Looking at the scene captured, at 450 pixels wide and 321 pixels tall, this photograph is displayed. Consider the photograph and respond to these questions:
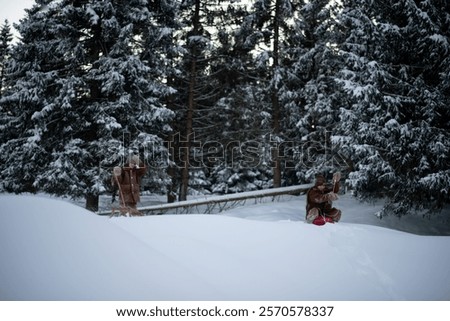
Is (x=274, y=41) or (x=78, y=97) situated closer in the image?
(x=78, y=97)

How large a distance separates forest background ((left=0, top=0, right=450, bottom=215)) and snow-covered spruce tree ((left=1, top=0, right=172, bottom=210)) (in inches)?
1.9

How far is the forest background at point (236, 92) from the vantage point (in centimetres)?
970

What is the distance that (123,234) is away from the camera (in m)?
4.33

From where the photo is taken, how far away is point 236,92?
57.2 ft

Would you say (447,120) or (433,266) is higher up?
(447,120)

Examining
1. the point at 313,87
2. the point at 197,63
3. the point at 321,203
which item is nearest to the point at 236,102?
the point at 197,63

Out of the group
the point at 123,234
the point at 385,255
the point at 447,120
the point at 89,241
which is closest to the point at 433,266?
the point at 385,255

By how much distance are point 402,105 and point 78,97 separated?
11.3m

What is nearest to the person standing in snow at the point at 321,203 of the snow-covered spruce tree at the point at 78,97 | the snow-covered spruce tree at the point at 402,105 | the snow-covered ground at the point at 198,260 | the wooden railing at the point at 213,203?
the snow-covered ground at the point at 198,260

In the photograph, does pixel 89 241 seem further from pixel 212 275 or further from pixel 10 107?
pixel 10 107

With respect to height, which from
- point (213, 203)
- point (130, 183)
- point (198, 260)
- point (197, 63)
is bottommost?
point (213, 203)

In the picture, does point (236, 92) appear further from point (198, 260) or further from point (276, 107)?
point (198, 260)

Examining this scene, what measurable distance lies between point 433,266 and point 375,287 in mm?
1308

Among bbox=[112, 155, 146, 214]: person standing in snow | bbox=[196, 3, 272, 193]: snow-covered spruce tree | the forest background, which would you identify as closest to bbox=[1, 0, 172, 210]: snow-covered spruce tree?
the forest background
